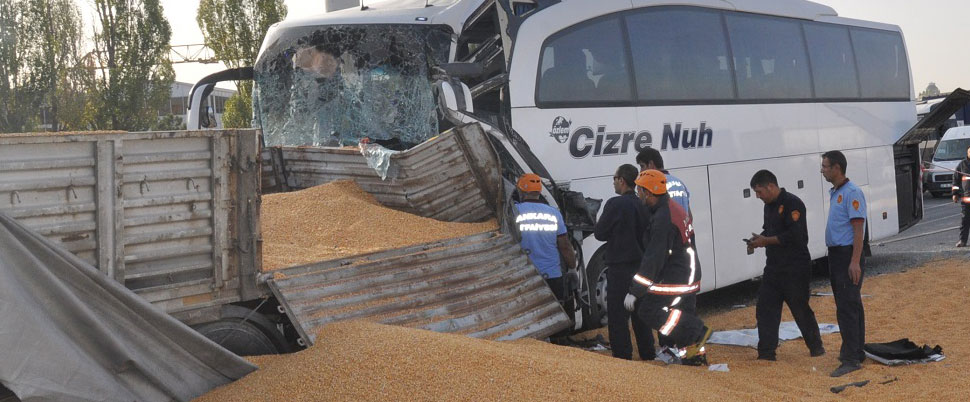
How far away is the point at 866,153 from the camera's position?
Result: 1376cm

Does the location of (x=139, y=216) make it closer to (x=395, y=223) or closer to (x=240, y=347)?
(x=240, y=347)

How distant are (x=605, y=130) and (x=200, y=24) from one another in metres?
27.3

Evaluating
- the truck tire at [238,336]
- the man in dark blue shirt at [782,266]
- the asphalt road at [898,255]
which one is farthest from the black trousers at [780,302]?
the truck tire at [238,336]

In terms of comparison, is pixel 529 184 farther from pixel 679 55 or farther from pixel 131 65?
pixel 131 65

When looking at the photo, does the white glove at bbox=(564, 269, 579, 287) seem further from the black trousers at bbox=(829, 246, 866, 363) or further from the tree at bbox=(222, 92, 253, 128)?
the tree at bbox=(222, 92, 253, 128)

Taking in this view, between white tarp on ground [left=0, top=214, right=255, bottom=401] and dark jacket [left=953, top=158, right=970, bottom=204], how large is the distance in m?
13.4

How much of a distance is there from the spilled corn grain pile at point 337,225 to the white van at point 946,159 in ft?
76.7

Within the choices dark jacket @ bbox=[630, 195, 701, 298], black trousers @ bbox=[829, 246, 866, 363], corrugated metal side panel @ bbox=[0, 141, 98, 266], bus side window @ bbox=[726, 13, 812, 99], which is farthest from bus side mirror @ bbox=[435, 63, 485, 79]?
bus side window @ bbox=[726, 13, 812, 99]

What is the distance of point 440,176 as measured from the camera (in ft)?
26.4

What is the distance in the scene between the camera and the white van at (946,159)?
2758 centimetres

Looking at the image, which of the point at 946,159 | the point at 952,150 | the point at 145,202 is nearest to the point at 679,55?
the point at 145,202

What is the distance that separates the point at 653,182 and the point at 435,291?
6.13 ft

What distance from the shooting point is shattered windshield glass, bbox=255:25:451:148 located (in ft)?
28.6

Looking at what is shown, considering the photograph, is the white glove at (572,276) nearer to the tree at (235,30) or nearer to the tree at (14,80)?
the tree at (14,80)
